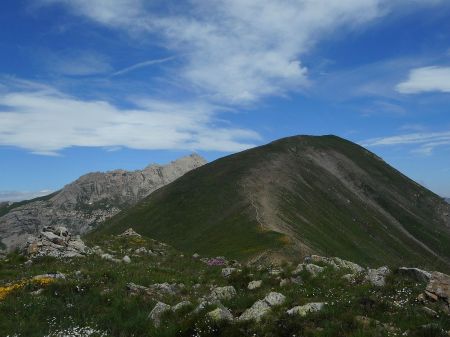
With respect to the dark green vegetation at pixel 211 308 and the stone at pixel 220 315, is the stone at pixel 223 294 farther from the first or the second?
the stone at pixel 220 315

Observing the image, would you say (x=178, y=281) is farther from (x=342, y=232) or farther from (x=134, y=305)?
(x=342, y=232)

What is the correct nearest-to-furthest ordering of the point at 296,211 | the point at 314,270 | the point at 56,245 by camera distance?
the point at 314,270, the point at 56,245, the point at 296,211

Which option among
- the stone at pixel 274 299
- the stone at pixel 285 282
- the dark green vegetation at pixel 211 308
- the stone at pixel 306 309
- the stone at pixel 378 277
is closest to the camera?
the dark green vegetation at pixel 211 308

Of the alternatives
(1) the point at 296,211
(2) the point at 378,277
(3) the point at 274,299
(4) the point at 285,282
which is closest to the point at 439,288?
(2) the point at 378,277

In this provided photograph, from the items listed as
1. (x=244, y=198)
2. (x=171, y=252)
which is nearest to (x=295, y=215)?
(x=244, y=198)

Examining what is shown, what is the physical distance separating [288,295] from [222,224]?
7057cm

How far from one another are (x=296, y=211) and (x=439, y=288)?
8626 centimetres

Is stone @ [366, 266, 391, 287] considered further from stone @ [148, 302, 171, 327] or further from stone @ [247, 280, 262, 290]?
stone @ [148, 302, 171, 327]

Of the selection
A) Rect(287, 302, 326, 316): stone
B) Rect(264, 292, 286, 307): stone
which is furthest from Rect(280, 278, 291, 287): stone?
Rect(287, 302, 326, 316): stone

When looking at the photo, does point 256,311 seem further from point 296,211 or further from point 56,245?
point 296,211

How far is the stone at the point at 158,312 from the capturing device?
55.3ft

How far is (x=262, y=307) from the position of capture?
16.4 meters

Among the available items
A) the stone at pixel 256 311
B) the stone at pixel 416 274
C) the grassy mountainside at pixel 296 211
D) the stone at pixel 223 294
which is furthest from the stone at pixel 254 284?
the grassy mountainside at pixel 296 211

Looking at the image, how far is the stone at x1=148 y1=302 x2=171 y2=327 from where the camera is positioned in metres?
16.9
